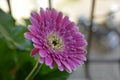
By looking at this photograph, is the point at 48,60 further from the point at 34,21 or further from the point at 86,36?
the point at 86,36

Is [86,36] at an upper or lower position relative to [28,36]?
lower

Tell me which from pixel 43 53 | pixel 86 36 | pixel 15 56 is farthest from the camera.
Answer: pixel 86 36

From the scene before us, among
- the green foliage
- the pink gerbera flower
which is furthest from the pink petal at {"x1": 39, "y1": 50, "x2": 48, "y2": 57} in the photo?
the green foliage

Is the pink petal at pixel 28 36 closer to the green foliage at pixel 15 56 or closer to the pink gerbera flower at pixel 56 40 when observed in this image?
the pink gerbera flower at pixel 56 40

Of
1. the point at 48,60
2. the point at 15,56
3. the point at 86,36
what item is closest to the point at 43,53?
the point at 48,60

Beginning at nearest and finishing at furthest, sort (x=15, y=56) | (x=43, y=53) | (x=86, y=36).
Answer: (x=43, y=53), (x=15, y=56), (x=86, y=36)

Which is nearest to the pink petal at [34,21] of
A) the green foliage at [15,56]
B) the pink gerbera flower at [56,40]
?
the pink gerbera flower at [56,40]

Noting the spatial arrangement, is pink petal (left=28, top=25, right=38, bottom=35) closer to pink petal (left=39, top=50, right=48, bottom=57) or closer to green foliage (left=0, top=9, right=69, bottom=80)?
pink petal (left=39, top=50, right=48, bottom=57)
